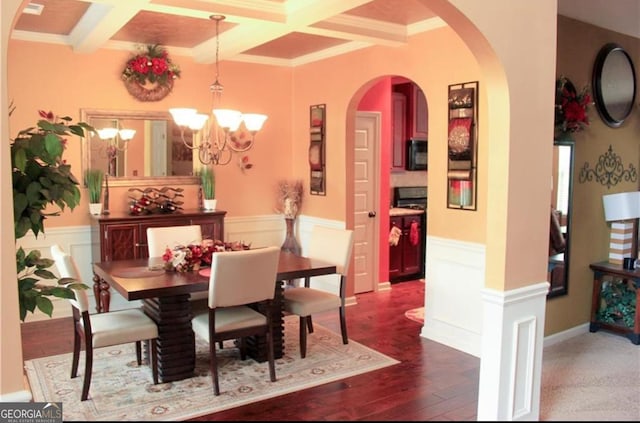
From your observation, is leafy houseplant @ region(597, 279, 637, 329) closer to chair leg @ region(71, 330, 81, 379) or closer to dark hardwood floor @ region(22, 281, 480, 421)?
dark hardwood floor @ region(22, 281, 480, 421)

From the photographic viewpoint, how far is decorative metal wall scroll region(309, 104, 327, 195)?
5.83 meters

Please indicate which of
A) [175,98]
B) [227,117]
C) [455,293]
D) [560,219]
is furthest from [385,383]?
[175,98]

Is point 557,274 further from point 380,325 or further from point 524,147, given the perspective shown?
point 524,147

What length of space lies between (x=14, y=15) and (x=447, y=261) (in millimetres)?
3534

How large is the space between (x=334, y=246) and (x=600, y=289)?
2.36 meters

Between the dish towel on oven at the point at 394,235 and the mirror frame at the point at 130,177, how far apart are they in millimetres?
2327

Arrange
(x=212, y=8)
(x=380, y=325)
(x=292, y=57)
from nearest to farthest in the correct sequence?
(x=212, y=8)
(x=380, y=325)
(x=292, y=57)

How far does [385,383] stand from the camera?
11.9 ft

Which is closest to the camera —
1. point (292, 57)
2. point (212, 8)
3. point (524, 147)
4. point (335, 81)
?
point (524, 147)

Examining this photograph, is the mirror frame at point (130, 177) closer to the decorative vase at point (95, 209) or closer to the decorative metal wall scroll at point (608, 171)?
the decorative vase at point (95, 209)

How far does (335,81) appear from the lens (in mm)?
5586

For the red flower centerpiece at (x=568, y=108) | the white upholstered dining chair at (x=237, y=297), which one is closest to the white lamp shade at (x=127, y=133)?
the white upholstered dining chair at (x=237, y=297)

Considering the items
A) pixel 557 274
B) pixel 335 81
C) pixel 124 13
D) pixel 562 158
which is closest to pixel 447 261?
pixel 557 274

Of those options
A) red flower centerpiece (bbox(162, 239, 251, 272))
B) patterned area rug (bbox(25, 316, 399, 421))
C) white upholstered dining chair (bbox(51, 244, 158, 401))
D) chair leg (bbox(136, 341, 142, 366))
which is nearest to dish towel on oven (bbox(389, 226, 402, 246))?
patterned area rug (bbox(25, 316, 399, 421))
